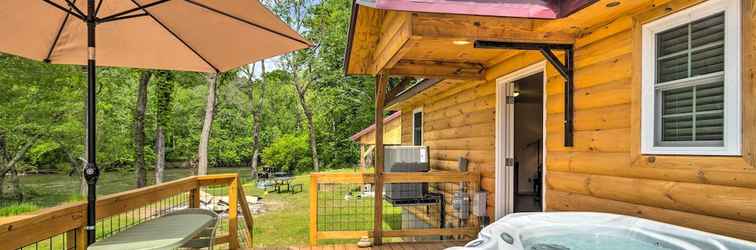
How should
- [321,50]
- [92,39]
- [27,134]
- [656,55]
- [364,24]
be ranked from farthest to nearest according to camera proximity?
1. [321,50]
2. [27,134]
3. [364,24]
4. [656,55]
5. [92,39]

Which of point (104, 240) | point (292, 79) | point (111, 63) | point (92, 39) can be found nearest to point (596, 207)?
point (104, 240)

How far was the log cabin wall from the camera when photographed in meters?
1.90

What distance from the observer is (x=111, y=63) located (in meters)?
2.94

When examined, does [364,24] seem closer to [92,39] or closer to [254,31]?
[254,31]

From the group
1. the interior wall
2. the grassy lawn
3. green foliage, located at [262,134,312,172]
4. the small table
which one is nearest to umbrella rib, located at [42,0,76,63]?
the small table

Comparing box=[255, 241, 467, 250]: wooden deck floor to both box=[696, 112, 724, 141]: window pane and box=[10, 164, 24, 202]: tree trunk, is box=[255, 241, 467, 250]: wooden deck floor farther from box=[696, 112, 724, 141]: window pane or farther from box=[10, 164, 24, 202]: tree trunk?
box=[10, 164, 24, 202]: tree trunk

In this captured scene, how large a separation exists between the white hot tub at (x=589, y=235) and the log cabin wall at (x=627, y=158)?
19 cm

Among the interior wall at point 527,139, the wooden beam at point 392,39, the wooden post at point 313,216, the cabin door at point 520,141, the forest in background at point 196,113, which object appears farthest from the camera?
the forest in background at point 196,113

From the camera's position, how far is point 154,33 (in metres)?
2.75

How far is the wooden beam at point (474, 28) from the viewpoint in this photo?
2670mm

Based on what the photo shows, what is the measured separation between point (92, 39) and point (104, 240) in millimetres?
1071

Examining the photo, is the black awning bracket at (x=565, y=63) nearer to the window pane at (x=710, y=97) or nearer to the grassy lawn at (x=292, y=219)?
the window pane at (x=710, y=97)

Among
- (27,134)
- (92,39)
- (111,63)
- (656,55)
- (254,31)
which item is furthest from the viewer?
(27,134)

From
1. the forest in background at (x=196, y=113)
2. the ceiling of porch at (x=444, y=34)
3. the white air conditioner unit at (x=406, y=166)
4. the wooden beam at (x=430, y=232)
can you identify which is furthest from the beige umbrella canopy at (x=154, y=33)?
the forest in background at (x=196, y=113)
